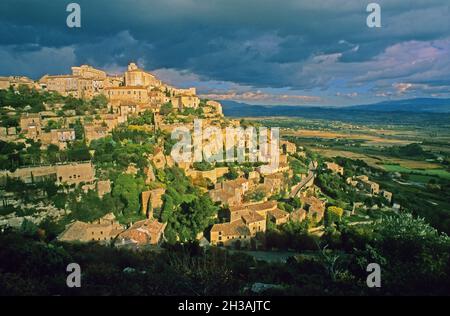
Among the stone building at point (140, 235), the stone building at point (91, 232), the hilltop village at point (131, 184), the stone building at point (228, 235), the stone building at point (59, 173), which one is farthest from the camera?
the stone building at point (228, 235)

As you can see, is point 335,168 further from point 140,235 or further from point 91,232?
point 91,232

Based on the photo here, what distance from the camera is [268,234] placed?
882 inches

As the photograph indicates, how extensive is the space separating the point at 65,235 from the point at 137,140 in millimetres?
12671

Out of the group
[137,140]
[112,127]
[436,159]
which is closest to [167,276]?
[137,140]

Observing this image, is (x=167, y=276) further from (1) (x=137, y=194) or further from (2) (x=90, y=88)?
(2) (x=90, y=88)

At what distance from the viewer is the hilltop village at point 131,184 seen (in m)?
19.6

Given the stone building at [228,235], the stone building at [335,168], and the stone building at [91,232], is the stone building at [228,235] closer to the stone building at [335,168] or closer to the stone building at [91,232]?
the stone building at [91,232]

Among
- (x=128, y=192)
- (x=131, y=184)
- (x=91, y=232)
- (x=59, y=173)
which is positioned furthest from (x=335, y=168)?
(x=91, y=232)

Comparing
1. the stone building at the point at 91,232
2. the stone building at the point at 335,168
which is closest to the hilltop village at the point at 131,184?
the stone building at the point at 91,232

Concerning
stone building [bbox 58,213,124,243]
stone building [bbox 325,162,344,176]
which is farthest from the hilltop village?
stone building [bbox 325,162,344,176]

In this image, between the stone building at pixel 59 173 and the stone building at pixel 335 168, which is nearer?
the stone building at pixel 59 173

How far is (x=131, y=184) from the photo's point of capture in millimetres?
22625

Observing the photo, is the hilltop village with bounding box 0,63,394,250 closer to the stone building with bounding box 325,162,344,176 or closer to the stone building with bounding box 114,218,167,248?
the stone building with bounding box 114,218,167,248

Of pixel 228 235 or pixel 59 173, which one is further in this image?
pixel 59 173
